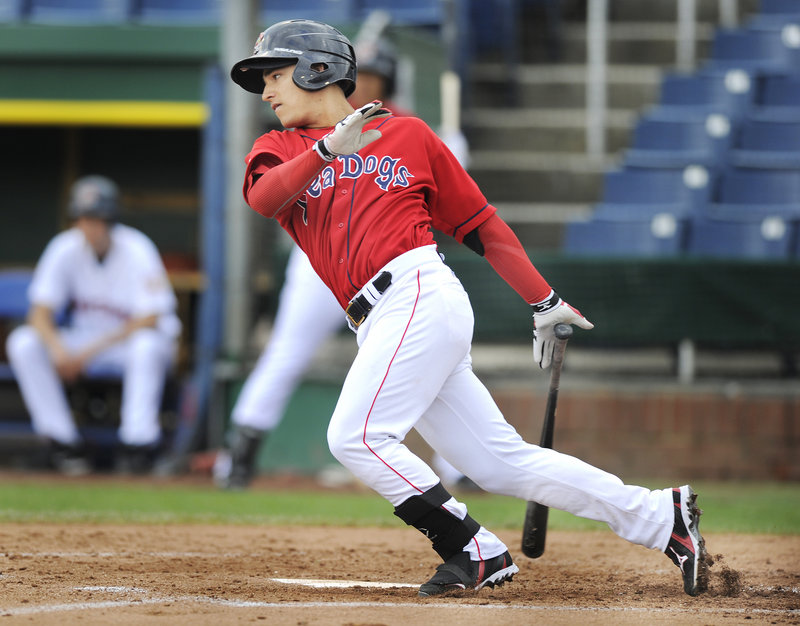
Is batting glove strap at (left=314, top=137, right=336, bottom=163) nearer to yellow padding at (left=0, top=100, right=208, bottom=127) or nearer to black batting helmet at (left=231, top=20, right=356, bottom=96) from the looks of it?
black batting helmet at (left=231, top=20, right=356, bottom=96)

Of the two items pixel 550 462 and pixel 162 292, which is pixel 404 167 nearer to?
pixel 550 462

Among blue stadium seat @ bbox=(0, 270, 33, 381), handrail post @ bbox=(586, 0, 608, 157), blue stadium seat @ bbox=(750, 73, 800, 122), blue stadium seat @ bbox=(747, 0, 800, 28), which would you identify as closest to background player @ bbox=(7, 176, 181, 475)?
blue stadium seat @ bbox=(0, 270, 33, 381)

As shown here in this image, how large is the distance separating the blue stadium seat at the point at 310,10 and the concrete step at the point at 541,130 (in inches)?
59.1

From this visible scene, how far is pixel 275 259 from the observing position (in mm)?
7398

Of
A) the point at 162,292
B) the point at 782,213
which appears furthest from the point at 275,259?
the point at 782,213

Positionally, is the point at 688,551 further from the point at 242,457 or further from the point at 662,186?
the point at 662,186

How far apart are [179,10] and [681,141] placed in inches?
149

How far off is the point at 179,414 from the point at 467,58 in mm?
4287

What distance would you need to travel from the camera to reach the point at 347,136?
3.17 meters

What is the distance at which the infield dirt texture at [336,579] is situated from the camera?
304 cm

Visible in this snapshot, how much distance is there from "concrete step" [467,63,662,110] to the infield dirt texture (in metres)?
5.86

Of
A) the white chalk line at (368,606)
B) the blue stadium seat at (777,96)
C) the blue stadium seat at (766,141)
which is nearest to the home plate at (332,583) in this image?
the white chalk line at (368,606)

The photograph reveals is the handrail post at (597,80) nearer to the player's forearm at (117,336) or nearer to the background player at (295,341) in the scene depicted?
the background player at (295,341)

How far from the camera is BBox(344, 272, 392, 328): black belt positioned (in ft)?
11.0
